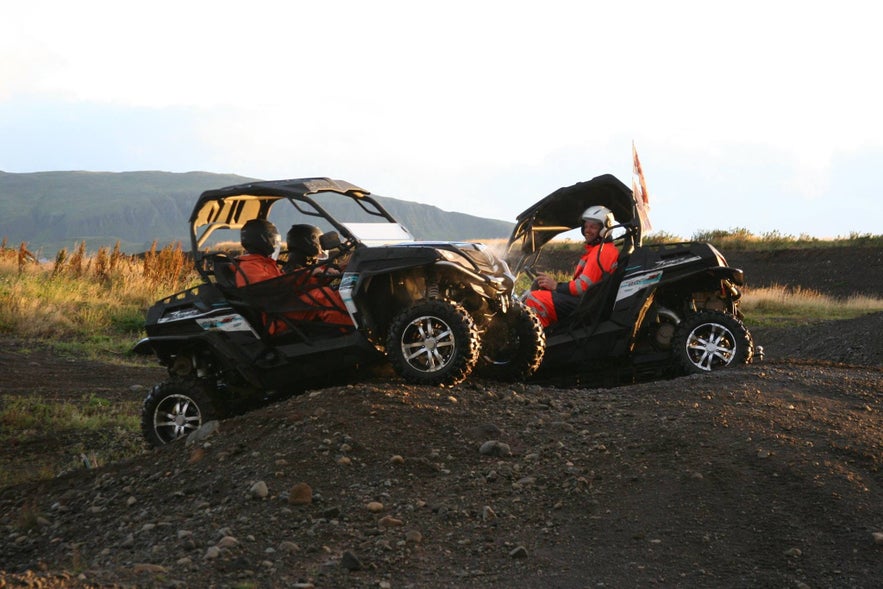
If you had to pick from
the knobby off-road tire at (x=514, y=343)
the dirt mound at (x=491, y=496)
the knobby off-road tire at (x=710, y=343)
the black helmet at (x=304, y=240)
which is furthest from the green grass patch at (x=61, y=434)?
the knobby off-road tire at (x=710, y=343)

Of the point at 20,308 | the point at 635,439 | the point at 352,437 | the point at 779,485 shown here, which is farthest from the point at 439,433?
the point at 20,308

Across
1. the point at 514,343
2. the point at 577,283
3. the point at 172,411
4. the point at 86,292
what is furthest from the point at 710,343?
the point at 86,292

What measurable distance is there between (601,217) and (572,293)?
33.5 inches

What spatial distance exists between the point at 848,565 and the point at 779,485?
921mm

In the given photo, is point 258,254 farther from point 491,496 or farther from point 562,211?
point 491,496

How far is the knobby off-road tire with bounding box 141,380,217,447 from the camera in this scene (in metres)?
9.97

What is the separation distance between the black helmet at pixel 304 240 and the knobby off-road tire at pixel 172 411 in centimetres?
151

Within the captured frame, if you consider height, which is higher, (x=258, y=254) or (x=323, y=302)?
(x=258, y=254)

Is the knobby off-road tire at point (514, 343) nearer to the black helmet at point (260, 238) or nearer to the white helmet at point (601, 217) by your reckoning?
the white helmet at point (601, 217)

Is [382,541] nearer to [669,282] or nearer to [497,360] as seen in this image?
[497,360]

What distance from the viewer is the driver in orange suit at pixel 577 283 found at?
1094cm

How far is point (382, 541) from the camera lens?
6609mm

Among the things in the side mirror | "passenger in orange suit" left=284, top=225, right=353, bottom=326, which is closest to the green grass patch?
"passenger in orange suit" left=284, top=225, right=353, bottom=326

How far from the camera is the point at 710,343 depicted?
1065 cm
